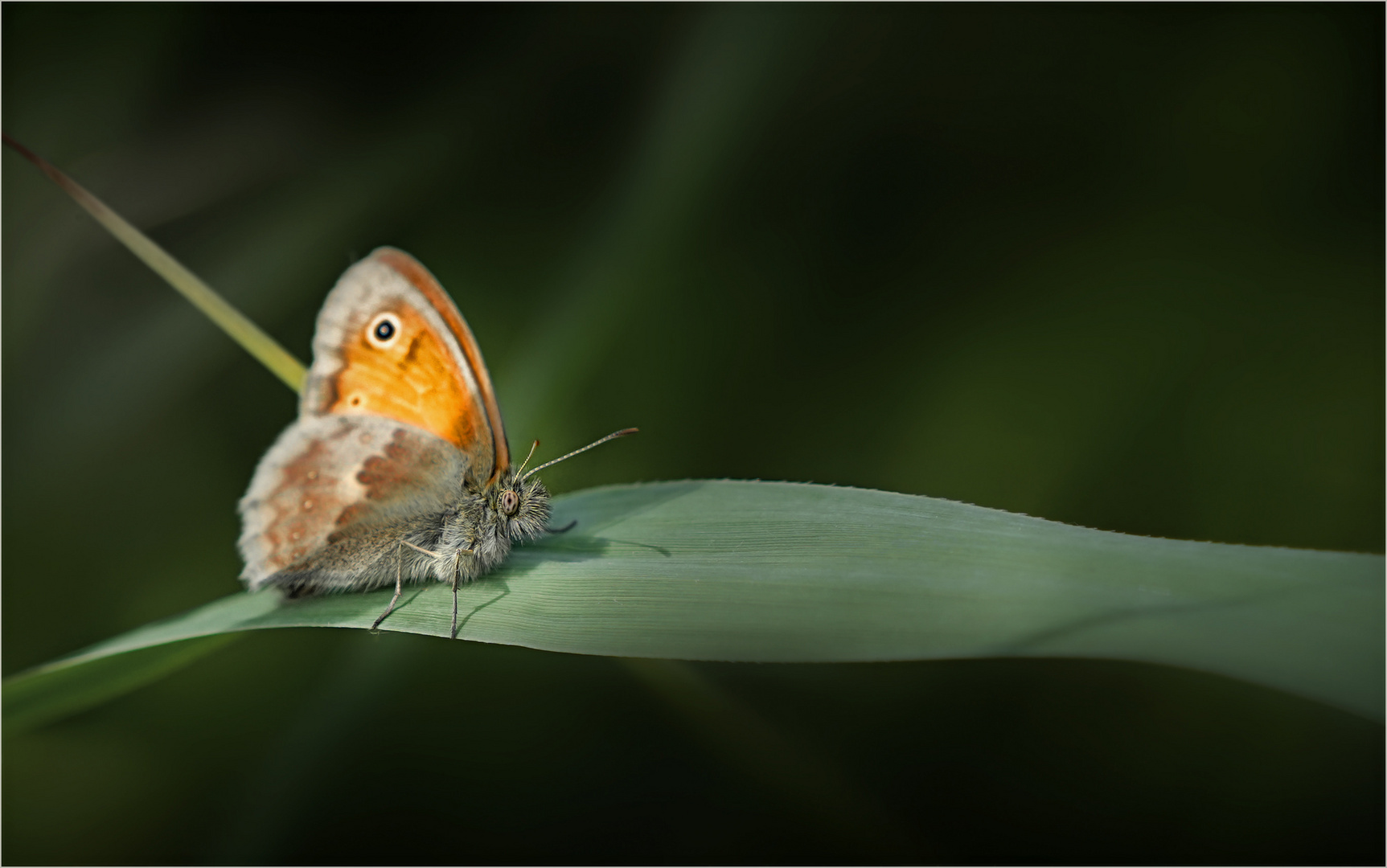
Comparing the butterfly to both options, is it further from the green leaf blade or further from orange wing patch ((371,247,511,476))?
the green leaf blade

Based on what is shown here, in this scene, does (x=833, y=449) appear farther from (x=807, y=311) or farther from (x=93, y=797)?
(x=93, y=797)

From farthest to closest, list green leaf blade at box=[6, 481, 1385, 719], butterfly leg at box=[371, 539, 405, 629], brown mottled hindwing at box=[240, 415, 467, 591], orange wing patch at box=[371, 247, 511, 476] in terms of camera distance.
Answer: orange wing patch at box=[371, 247, 511, 476] → brown mottled hindwing at box=[240, 415, 467, 591] → butterfly leg at box=[371, 539, 405, 629] → green leaf blade at box=[6, 481, 1385, 719]

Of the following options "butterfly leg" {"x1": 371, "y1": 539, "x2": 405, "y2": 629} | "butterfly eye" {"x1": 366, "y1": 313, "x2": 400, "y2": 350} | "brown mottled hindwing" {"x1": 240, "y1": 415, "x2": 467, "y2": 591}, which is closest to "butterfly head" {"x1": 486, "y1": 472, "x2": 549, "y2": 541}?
"brown mottled hindwing" {"x1": 240, "y1": 415, "x2": 467, "y2": 591}

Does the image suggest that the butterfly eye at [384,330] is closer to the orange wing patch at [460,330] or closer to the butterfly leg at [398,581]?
the orange wing patch at [460,330]

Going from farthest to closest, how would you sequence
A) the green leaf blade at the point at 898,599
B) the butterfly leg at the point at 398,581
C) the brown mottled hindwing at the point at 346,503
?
1. the brown mottled hindwing at the point at 346,503
2. the butterfly leg at the point at 398,581
3. the green leaf blade at the point at 898,599

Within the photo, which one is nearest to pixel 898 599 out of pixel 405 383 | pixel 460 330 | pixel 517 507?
pixel 517 507

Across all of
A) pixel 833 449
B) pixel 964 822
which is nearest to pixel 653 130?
pixel 833 449

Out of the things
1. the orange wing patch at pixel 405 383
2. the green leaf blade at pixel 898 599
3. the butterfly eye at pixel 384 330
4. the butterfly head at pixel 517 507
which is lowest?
the green leaf blade at pixel 898 599

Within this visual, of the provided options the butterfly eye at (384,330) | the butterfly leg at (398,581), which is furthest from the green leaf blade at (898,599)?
the butterfly eye at (384,330)

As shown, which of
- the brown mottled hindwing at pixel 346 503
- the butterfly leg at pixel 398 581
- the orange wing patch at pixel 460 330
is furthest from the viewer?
the orange wing patch at pixel 460 330
